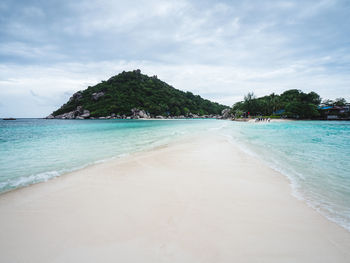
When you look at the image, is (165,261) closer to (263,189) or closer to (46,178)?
(263,189)

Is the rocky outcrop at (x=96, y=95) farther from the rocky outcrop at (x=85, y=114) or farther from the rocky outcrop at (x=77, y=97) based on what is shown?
the rocky outcrop at (x=77, y=97)

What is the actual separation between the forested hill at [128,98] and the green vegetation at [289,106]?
61152 millimetres

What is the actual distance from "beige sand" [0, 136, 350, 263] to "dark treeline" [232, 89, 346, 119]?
86243 mm

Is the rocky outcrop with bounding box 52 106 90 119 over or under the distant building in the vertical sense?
over

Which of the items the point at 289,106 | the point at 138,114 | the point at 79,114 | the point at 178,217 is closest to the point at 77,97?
the point at 79,114

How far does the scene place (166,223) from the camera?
2826 millimetres

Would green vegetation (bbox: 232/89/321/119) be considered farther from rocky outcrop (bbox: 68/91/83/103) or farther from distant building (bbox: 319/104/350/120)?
rocky outcrop (bbox: 68/91/83/103)

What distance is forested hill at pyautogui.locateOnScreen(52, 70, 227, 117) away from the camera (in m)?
118

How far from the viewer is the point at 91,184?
4.76 metres

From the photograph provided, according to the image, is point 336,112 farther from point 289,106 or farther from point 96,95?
point 96,95

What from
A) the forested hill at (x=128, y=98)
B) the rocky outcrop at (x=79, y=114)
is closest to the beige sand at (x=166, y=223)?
the forested hill at (x=128, y=98)

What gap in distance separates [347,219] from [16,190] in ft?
25.4

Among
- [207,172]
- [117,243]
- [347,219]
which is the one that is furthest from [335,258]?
[207,172]

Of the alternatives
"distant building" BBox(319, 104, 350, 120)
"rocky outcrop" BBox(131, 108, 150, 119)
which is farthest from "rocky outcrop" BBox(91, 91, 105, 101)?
"distant building" BBox(319, 104, 350, 120)
